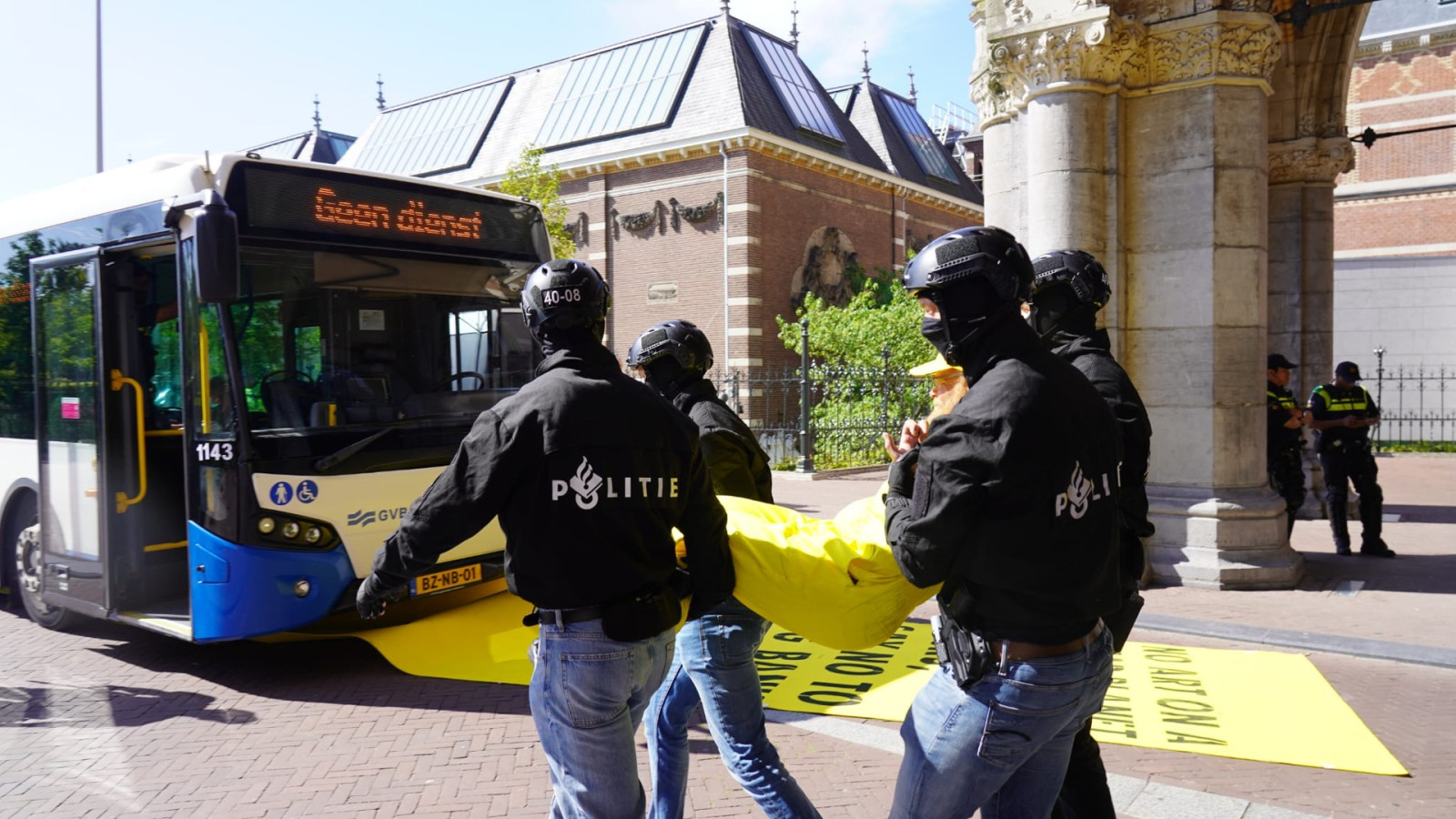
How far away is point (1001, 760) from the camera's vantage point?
2172 mm

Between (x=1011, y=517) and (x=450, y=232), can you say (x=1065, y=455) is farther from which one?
(x=450, y=232)

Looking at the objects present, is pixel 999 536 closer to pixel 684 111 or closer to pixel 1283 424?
pixel 1283 424

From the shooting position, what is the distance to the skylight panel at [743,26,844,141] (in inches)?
1087

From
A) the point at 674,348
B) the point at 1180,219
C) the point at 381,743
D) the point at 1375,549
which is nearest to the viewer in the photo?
the point at 674,348

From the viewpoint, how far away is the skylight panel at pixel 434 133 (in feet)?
102

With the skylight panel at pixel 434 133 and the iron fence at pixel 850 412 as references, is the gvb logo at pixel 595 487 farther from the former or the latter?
the skylight panel at pixel 434 133

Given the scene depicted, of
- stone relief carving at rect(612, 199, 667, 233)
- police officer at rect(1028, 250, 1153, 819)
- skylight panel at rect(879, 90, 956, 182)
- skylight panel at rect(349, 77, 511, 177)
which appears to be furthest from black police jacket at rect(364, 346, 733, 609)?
skylight panel at rect(879, 90, 956, 182)

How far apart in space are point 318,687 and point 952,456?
4702 millimetres

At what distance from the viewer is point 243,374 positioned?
542 centimetres

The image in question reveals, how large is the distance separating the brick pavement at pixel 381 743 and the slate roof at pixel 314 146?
3536 cm

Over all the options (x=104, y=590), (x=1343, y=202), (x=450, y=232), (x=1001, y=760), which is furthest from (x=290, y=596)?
(x=1343, y=202)

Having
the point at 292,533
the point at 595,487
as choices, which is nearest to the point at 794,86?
the point at 292,533

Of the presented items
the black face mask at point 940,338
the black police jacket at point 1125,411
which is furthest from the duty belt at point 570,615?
the black police jacket at point 1125,411

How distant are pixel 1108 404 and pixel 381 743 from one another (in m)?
3.54
